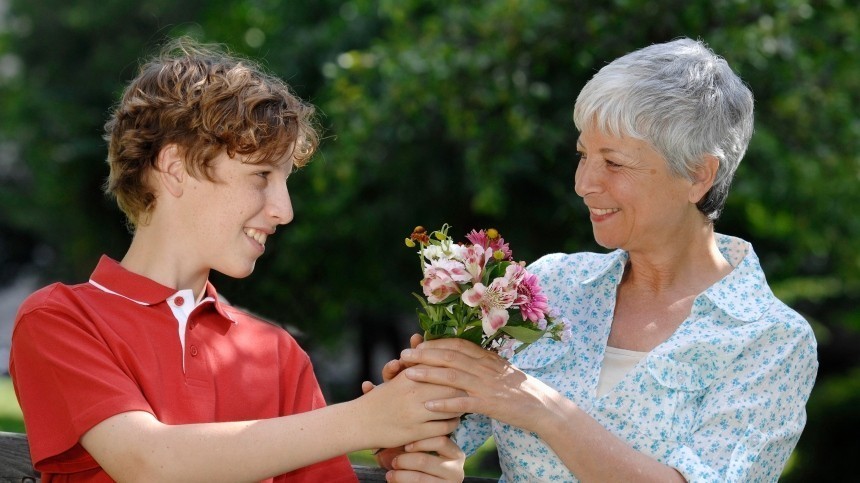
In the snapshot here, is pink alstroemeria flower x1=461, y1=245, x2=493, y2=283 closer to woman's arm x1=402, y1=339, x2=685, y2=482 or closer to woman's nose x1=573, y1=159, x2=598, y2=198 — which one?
woman's arm x1=402, y1=339, x2=685, y2=482

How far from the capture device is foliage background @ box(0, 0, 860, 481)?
6.26 meters

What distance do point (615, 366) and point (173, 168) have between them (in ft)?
4.55

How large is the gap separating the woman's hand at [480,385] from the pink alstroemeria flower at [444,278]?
169 millimetres

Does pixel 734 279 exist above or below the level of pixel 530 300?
below

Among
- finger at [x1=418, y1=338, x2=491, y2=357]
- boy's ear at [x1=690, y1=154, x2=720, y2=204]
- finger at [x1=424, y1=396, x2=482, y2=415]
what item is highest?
boy's ear at [x1=690, y1=154, x2=720, y2=204]

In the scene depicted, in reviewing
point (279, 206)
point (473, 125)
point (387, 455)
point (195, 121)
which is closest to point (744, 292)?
point (387, 455)

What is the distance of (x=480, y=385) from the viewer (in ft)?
9.18

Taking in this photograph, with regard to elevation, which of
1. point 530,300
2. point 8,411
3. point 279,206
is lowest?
point 8,411

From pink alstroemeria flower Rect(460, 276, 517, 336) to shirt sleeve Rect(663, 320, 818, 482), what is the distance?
0.64m

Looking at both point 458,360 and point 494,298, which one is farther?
point 458,360

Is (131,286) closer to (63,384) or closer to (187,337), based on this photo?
(187,337)

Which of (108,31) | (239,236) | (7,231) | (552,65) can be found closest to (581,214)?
(552,65)

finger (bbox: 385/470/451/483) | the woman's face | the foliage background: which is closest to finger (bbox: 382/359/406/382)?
finger (bbox: 385/470/451/483)

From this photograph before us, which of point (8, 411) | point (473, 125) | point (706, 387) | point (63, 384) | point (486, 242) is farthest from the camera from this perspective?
point (8, 411)
